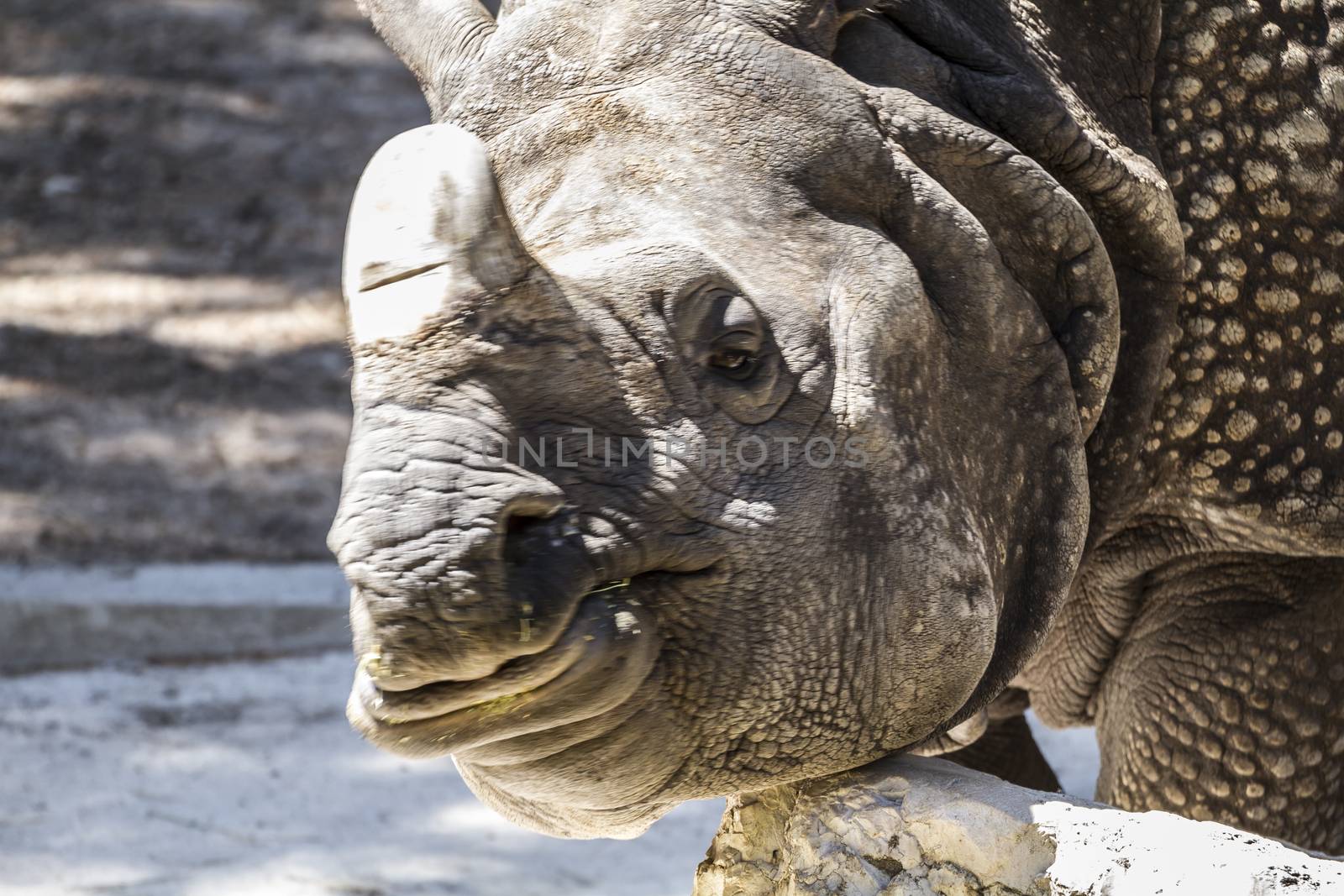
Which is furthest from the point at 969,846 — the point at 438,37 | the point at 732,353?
the point at 438,37

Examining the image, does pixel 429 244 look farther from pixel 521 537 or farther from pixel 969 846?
pixel 969 846

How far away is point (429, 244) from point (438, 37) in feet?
2.46

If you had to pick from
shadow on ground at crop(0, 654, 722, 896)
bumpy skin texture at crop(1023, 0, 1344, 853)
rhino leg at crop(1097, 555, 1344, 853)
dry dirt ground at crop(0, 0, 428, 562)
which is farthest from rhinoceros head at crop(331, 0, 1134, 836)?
dry dirt ground at crop(0, 0, 428, 562)

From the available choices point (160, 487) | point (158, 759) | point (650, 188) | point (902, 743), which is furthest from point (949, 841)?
point (160, 487)

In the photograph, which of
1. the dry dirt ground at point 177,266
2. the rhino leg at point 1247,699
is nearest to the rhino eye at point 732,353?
the rhino leg at point 1247,699

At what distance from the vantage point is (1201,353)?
261cm

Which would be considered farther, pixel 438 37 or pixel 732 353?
pixel 438 37

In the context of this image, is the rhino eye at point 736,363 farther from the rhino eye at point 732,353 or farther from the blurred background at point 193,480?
the blurred background at point 193,480

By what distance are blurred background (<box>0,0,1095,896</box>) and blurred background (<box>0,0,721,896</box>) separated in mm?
11

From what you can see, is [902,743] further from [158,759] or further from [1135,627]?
Answer: [158,759]

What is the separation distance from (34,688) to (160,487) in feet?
3.61

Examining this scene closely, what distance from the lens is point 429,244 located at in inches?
71.4

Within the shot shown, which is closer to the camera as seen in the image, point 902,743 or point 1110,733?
point 902,743

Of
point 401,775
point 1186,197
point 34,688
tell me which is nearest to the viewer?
point 1186,197
